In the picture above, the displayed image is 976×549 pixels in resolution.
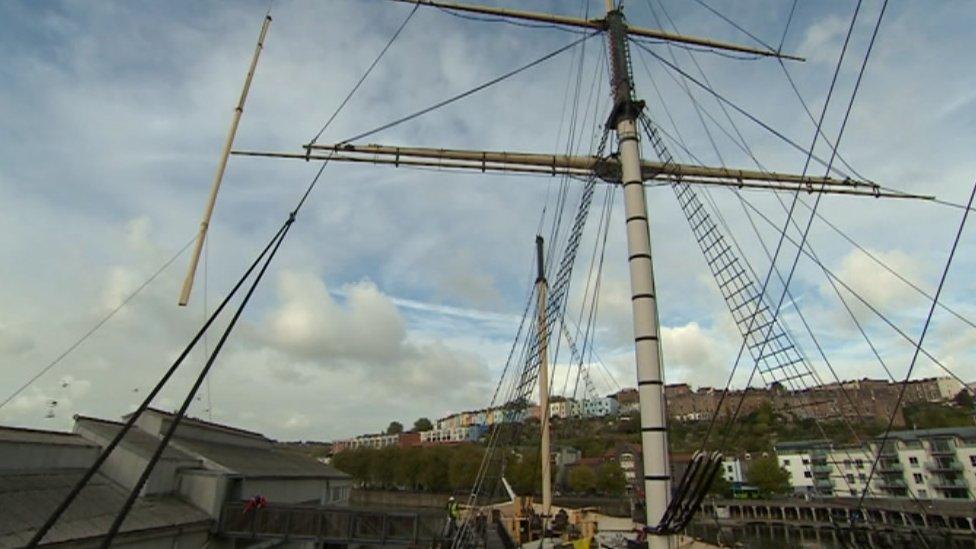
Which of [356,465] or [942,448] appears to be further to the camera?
[356,465]

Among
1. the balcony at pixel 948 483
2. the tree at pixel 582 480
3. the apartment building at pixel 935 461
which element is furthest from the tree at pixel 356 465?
the balcony at pixel 948 483

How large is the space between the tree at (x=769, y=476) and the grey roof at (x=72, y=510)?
249ft

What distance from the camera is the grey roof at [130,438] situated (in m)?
17.6

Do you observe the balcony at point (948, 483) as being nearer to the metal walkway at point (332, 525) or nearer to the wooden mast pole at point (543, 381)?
the wooden mast pole at point (543, 381)

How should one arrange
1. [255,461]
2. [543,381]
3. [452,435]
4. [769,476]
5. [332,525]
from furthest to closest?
1. [452,435]
2. [769,476]
3. [543,381]
4. [255,461]
5. [332,525]

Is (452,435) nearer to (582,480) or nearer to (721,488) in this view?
(582,480)

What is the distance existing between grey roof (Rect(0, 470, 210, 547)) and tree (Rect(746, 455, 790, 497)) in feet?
249

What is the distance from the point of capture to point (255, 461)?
24.5 meters

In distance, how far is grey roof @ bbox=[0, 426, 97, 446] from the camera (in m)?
15.0

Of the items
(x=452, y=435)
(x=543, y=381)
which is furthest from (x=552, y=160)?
(x=452, y=435)

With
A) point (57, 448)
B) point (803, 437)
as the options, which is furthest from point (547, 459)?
point (803, 437)

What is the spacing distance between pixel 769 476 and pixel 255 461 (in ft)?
236

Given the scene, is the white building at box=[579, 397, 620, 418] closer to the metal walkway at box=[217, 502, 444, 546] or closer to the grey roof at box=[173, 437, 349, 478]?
the grey roof at box=[173, 437, 349, 478]

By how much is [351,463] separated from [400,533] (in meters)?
96.3
